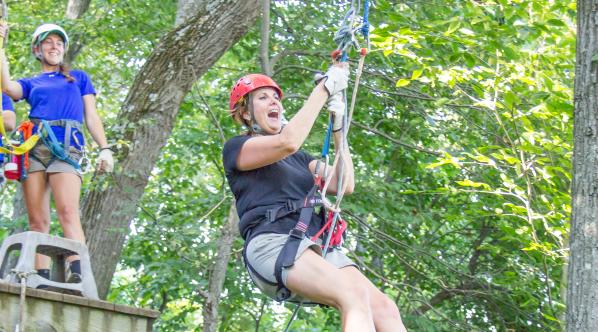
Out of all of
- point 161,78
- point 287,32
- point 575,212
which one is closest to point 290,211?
point 575,212

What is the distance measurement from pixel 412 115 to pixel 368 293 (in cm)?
A: 601

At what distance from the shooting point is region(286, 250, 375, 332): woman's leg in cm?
297

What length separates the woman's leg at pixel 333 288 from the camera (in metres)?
2.97

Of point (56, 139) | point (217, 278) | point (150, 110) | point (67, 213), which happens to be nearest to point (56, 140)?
point (56, 139)

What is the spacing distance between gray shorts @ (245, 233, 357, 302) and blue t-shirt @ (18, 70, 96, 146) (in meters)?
1.70

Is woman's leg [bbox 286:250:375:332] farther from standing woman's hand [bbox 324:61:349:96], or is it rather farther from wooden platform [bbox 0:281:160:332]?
wooden platform [bbox 0:281:160:332]

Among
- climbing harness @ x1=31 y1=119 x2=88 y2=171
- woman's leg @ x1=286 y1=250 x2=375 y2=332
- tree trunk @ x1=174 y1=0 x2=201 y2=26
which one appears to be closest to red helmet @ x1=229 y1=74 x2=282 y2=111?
woman's leg @ x1=286 y1=250 x2=375 y2=332

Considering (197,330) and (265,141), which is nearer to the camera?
(265,141)

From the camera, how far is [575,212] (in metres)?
4.09

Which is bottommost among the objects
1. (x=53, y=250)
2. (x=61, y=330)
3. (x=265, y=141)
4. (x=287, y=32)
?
(x=61, y=330)

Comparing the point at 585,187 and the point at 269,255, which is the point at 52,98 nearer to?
the point at 269,255

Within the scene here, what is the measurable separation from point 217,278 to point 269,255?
3.28 metres

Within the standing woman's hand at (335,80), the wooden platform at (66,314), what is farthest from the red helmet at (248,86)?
the wooden platform at (66,314)

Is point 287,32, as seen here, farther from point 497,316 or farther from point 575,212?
point 575,212
